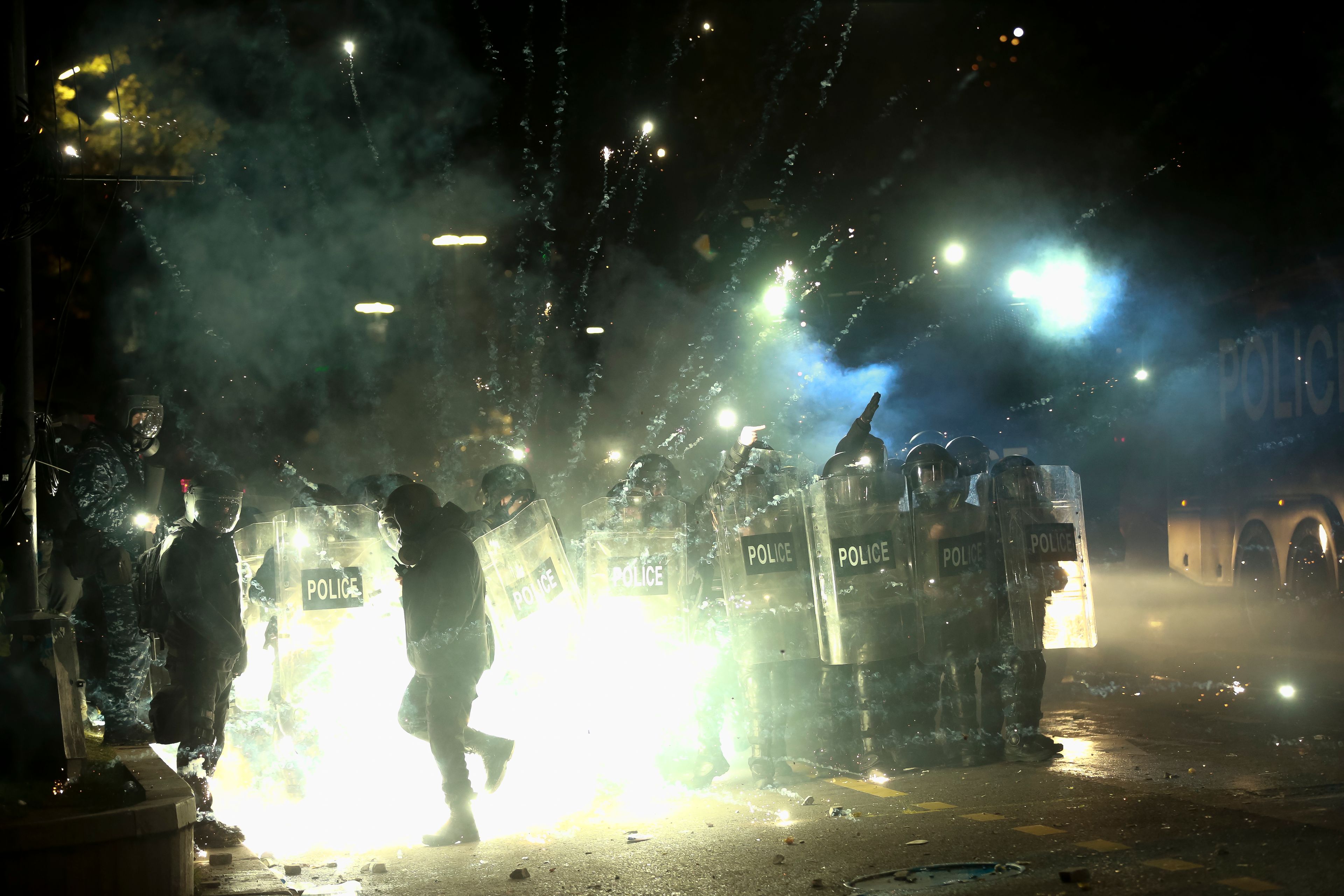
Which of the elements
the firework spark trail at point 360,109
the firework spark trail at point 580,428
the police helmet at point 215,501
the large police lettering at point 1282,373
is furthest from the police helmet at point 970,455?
the firework spark trail at point 580,428

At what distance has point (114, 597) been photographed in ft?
23.1

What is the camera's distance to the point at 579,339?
16.1 metres

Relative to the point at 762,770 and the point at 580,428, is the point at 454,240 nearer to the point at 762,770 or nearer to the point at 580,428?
the point at 580,428

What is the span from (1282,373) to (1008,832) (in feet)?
33.5

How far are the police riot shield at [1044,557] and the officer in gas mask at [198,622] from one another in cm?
474

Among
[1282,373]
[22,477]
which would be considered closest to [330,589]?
[22,477]

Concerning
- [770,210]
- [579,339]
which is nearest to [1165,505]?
[770,210]

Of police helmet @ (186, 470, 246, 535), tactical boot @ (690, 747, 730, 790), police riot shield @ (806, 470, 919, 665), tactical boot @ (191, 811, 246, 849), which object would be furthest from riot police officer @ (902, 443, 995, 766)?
tactical boot @ (191, 811, 246, 849)

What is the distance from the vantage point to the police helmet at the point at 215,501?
6.17 m

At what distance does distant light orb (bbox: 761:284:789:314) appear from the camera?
1812 centimetres

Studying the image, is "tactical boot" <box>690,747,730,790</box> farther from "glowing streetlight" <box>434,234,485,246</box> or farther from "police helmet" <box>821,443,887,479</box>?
"glowing streetlight" <box>434,234,485,246</box>

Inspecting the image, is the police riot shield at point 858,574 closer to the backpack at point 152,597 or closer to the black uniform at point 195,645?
the black uniform at point 195,645

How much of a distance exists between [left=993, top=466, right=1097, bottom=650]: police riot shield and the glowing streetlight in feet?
27.3

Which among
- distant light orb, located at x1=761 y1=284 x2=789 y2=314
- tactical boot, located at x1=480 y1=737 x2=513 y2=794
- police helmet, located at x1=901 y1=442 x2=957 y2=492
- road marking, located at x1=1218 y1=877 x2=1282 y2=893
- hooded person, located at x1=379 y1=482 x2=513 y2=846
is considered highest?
distant light orb, located at x1=761 y1=284 x2=789 y2=314
